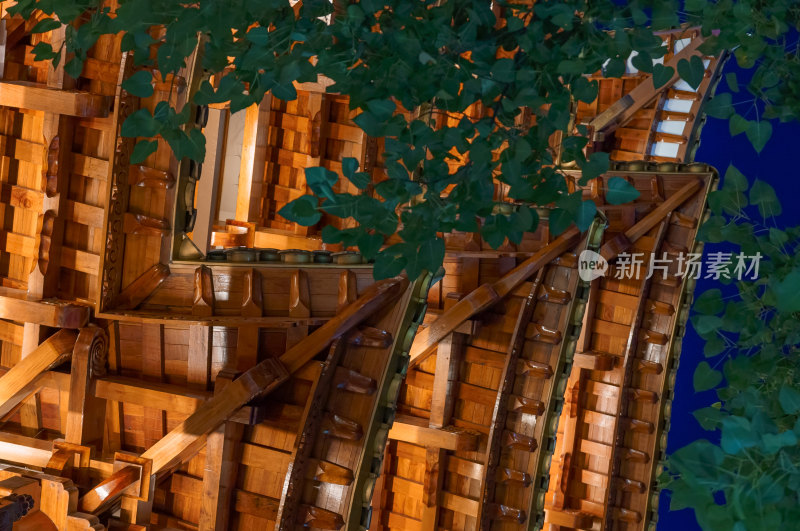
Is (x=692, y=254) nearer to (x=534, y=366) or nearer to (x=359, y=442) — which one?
(x=534, y=366)

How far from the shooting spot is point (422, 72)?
2109mm

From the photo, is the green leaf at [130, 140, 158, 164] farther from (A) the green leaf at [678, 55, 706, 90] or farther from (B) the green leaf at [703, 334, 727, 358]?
(B) the green leaf at [703, 334, 727, 358]

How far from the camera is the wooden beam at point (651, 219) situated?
671 cm

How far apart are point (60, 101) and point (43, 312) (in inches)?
31.1

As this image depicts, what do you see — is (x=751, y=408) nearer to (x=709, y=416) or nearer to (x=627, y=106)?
(x=709, y=416)

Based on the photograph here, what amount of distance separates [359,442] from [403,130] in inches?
81.6

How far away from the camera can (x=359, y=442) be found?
12.8 feet

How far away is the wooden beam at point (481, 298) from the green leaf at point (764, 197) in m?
2.97

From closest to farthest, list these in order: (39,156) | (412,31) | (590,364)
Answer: (412,31)
(39,156)
(590,364)

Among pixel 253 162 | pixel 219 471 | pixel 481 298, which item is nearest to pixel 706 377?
pixel 219 471

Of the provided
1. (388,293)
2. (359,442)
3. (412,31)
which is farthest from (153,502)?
(412,31)

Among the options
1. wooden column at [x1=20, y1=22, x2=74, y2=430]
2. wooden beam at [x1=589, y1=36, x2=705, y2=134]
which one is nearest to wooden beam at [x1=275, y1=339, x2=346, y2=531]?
wooden column at [x1=20, y1=22, x2=74, y2=430]

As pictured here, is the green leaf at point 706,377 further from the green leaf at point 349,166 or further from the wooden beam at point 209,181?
the wooden beam at point 209,181

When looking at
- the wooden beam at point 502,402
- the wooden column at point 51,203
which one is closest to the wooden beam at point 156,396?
the wooden column at point 51,203
